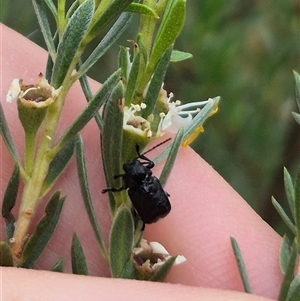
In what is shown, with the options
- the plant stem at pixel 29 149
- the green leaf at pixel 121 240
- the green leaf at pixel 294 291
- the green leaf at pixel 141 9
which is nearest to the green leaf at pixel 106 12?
the green leaf at pixel 141 9

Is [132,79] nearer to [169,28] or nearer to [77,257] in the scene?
[169,28]

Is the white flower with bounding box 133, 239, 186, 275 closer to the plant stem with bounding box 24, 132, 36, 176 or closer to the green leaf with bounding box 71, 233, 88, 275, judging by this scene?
the green leaf with bounding box 71, 233, 88, 275

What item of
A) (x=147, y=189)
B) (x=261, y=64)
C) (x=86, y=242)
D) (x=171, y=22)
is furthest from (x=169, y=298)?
(x=261, y=64)

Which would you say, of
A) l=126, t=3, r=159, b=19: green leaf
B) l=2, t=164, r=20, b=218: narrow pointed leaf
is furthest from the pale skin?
l=126, t=3, r=159, b=19: green leaf

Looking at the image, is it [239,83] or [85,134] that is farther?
[239,83]

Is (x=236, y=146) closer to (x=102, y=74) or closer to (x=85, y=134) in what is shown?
(x=102, y=74)

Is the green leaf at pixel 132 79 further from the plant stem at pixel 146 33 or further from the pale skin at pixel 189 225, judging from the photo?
the pale skin at pixel 189 225

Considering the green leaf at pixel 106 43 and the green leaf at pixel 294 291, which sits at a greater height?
the green leaf at pixel 106 43
